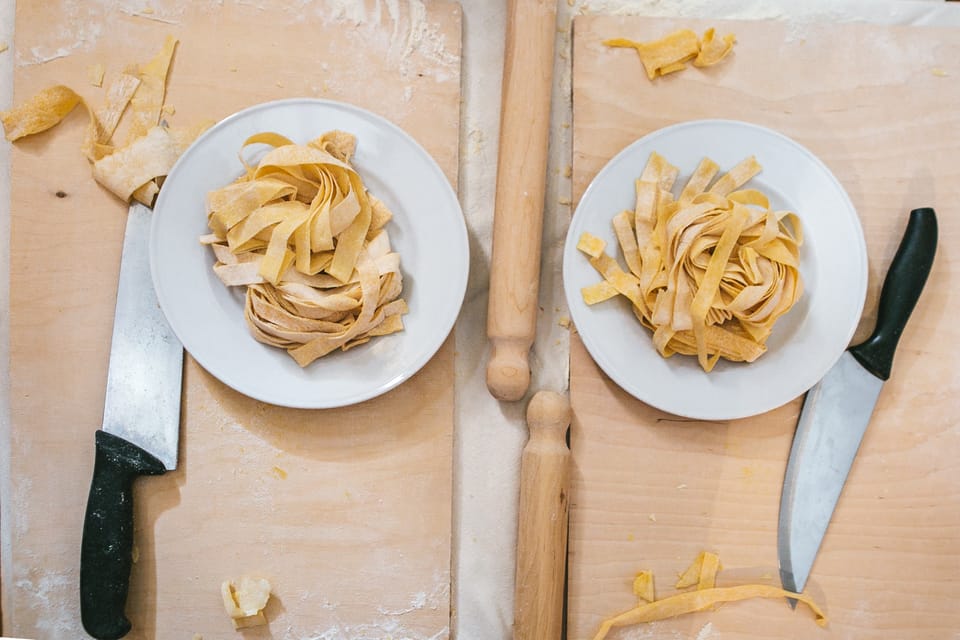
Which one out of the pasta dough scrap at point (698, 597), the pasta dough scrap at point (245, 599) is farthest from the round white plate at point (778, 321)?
the pasta dough scrap at point (245, 599)

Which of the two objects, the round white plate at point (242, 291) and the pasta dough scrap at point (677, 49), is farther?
the pasta dough scrap at point (677, 49)

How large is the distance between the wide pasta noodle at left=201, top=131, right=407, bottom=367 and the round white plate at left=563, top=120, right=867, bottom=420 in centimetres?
27

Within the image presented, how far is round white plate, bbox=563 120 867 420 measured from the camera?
1043 millimetres

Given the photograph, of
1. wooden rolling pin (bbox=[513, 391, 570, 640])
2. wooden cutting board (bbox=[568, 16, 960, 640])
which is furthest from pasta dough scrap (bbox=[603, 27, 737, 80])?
wooden rolling pin (bbox=[513, 391, 570, 640])

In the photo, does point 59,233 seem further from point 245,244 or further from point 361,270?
point 361,270

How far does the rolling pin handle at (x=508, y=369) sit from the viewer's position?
3.37 feet

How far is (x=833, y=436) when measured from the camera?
1.08 metres

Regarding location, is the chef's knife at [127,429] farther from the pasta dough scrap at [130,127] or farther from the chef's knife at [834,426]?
the chef's knife at [834,426]

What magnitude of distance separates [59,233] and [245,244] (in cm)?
28

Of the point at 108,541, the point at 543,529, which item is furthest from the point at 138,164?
the point at 543,529

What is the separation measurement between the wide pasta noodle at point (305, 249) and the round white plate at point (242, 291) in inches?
1.0

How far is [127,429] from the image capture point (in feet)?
3.34

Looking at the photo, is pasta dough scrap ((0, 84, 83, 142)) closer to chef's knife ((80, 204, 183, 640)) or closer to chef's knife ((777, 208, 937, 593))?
chef's knife ((80, 204, 183, 640))

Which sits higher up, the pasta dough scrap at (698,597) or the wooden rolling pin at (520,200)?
the wooden rolling pin at (520,200)
